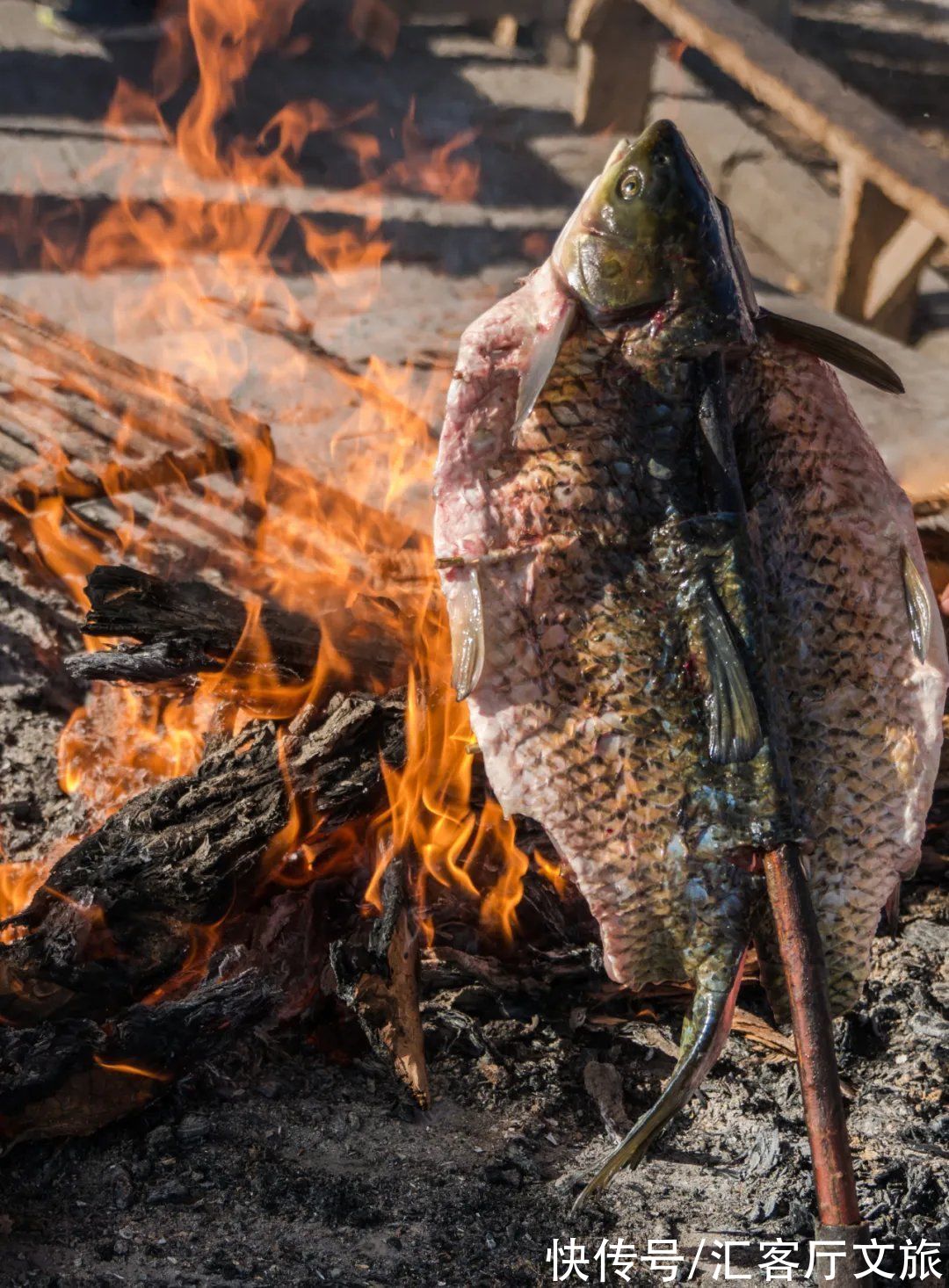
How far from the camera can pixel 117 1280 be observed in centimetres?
257

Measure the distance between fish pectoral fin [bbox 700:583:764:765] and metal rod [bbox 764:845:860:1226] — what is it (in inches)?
11.8

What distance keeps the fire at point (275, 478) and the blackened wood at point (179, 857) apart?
0.24 feet

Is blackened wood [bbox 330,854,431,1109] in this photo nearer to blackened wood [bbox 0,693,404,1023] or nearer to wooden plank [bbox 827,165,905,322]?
blackened wood [bbox 0,693,404,1023]

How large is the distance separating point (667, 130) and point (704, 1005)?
1.82 metres

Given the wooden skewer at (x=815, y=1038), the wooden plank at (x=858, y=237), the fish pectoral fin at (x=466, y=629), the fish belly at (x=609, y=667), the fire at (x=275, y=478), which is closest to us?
the wooden skewer at (x=815, y=1038)

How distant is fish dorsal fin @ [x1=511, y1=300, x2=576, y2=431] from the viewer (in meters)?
2.55

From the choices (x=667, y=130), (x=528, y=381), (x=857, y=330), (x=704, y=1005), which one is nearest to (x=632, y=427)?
(x=528, y=381)

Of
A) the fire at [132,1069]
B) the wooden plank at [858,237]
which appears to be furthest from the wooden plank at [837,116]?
the fire at [132,1069]

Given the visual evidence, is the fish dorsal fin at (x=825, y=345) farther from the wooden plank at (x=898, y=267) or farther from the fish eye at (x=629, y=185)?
the wooden plank at (x=898, y=267)

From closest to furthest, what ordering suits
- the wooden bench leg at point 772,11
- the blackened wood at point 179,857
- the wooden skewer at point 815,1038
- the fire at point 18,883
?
the wooden skewer at point 815,1038
the blackened wood at point 179,857
the fire at point 18,883
the wooden bench leg at point 772,11

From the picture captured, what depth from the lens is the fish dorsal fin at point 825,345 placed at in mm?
2623

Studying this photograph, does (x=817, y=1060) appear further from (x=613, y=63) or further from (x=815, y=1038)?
(x=613, y=63)

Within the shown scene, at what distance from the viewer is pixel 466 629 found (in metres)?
2.68

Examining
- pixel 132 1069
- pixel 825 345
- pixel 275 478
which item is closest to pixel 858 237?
pixel 275 478
